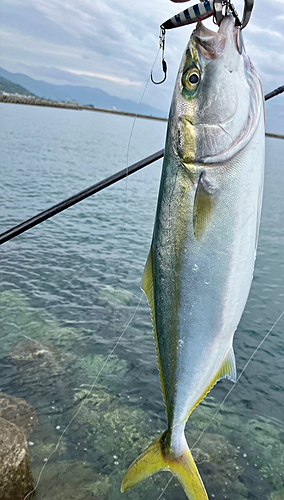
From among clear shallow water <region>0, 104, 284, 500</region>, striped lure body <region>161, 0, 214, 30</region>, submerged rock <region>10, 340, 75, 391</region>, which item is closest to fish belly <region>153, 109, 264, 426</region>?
striped lure body <region>161, 0, 214, 30</region>

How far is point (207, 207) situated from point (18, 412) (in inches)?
211

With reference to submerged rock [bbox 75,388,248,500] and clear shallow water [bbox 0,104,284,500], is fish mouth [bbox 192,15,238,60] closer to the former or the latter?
clear shallow water [bbox 0,104,284,500]

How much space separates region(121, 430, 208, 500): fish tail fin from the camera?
2.42m

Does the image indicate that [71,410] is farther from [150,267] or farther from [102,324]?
[150,267]

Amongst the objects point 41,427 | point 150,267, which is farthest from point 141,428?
point 150,267

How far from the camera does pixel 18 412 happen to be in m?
6.16

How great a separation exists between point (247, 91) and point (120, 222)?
16.4 m

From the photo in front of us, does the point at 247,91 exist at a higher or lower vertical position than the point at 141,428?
higher

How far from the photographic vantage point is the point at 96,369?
756 cm

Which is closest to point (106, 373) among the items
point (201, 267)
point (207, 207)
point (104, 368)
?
point (104, 368)

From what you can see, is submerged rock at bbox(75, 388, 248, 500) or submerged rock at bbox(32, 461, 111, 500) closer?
submerged rock at bbox(32, 461, 111, 500)

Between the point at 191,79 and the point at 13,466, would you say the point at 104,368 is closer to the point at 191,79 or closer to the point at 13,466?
the point at 13,466

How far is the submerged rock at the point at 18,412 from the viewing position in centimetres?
598

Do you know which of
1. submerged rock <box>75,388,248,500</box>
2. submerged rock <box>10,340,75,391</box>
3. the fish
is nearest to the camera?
the fish
